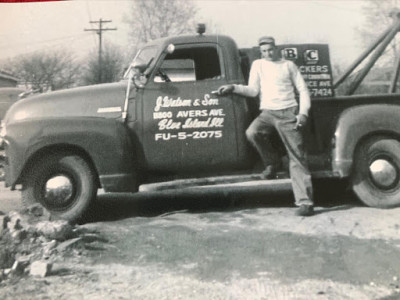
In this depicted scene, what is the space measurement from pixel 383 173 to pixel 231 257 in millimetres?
1982

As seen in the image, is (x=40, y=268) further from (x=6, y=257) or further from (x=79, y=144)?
(x=79, y=144)

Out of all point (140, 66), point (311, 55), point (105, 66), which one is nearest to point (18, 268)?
point (140, 66)

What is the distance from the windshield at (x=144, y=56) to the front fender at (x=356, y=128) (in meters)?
1.78

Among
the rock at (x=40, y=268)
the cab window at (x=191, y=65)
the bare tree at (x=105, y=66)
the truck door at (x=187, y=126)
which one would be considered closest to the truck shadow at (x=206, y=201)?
the truck door at (x=187, y=126)

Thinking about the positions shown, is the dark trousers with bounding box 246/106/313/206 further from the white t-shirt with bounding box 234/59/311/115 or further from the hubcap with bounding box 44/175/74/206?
the hubcap with bounding box 44/175/74/206

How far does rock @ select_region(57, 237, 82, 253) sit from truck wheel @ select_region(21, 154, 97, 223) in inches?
32.2

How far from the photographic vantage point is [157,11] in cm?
680

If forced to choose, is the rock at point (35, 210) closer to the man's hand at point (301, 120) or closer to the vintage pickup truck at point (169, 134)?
the vintage pickup truck at point (169, 134)

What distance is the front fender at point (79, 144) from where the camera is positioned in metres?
4.79

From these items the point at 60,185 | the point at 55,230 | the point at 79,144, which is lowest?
the point at 55,230

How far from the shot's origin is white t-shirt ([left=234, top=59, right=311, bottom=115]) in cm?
494

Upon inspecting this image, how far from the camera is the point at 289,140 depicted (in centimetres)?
488

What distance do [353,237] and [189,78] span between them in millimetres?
2044

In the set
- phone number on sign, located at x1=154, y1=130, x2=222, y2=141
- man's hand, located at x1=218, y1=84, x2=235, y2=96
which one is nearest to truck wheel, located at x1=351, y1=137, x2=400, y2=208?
man's hand, located at x1=218, y1=84, x2=235, y2=96
